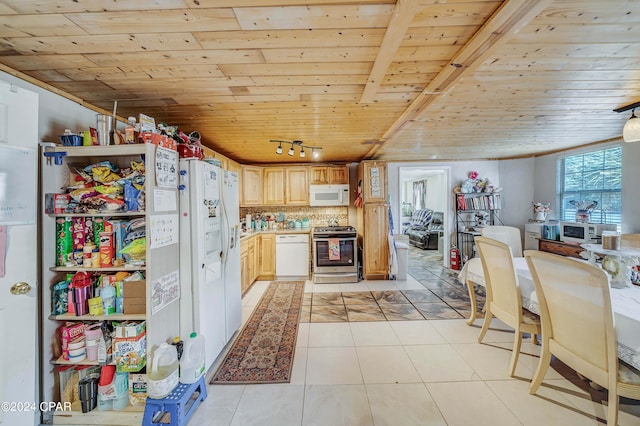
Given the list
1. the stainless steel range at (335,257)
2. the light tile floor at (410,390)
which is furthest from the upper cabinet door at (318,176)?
the light tile floor at (410,390)

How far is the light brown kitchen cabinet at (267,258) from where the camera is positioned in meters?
4.53

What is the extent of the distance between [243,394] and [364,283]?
284 centimetres

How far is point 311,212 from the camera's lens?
520 cm

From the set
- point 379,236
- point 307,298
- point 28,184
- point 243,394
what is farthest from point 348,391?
point 379,236

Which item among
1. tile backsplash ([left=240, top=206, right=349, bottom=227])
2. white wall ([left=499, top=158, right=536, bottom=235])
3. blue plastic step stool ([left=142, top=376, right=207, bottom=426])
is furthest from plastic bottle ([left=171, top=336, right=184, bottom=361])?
white wall ([left=499, top=158, right=536, bottom=235])

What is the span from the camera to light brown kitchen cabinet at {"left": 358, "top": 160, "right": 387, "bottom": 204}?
4.36 meters

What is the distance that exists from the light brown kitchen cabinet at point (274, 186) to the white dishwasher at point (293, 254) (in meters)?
0.77

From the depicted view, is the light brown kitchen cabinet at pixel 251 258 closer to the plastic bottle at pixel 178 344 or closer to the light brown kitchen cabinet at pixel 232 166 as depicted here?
the light brown kitchen cabinet at pixel 232 166

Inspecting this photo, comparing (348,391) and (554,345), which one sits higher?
(554,345)

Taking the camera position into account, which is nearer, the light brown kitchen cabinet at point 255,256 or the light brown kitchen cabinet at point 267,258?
the light brown kitchen cabinet at point 255,256

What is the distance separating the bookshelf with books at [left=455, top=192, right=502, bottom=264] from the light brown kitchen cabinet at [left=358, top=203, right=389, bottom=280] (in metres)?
1.69

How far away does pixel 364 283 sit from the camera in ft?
14.2

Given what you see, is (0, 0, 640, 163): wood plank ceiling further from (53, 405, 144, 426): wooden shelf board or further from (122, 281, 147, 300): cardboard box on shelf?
(53, 405, 144, 426): wooden shelf board

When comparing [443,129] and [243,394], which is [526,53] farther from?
[243,394]
